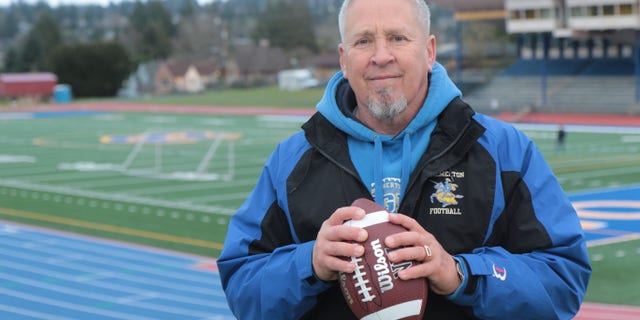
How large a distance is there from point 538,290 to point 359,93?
0.76 m

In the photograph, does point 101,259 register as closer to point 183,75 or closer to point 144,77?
point 183,75

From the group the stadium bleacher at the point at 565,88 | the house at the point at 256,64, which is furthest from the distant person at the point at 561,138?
the house at the point at 256,64

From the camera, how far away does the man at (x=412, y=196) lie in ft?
8.54

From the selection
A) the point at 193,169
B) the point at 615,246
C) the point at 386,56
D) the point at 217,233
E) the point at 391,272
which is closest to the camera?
the point at 391,272

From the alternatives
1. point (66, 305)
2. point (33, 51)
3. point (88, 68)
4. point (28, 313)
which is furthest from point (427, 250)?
point (33, 51)

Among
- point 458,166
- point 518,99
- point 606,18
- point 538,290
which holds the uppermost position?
point 458,166

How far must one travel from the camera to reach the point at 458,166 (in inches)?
107

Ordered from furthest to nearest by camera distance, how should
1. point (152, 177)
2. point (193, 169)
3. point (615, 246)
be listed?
point (193, 169), point (152, 177), point (615, 246)

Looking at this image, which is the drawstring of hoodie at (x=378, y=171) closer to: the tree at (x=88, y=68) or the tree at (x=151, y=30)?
the tree at (x=88, y=68)

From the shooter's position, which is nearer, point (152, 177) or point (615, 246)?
point (615, 246)

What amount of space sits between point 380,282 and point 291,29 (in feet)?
350

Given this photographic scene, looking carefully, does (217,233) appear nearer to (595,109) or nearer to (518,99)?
(595,109)

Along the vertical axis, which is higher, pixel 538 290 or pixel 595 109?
pixel 538 290

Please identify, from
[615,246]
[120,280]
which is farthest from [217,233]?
[615,246]
